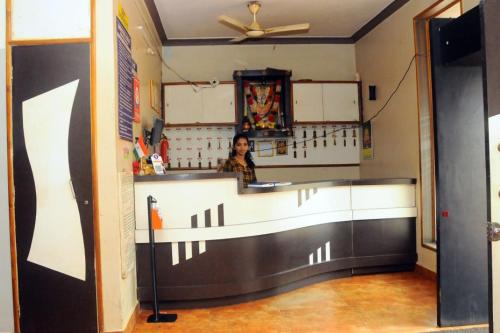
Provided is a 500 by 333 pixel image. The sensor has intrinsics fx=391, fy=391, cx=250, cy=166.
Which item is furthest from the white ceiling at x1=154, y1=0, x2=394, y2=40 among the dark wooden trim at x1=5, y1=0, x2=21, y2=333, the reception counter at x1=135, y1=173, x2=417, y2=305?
the reception counter at x1=135, y1=173, x2=417, y2=305

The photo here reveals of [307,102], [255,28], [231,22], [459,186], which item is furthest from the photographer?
[307,102]

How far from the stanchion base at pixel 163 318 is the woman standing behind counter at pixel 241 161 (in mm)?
1533

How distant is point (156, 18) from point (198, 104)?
126 cm

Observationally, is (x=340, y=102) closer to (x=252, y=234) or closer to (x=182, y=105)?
(x=182, y=105)

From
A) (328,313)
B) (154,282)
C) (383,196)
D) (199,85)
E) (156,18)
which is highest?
(156,18)

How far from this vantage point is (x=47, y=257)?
2.68 m

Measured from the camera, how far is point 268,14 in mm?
4785

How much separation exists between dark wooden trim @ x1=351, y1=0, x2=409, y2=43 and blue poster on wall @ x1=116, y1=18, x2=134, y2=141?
3052 millimetres

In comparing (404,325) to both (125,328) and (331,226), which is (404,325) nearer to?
(331,226)

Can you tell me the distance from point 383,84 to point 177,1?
8.92 feet

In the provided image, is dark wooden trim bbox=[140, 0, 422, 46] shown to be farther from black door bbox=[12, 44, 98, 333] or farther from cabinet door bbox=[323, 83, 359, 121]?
black door bbox=[12, 44, 98, 333]

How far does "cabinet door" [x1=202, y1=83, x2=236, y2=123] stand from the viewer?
545 cm

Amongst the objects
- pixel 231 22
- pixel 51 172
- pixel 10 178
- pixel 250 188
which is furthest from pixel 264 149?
pixel 10 178

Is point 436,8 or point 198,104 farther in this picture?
point 198,104
